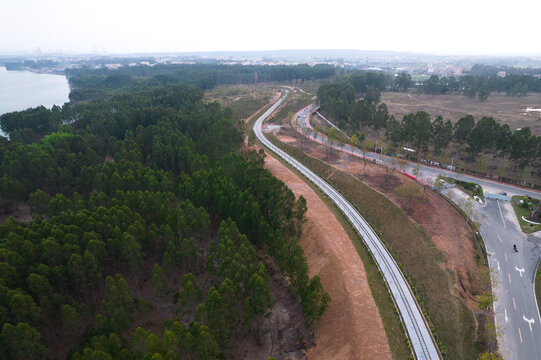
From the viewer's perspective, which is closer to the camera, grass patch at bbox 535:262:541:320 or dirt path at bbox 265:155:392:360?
dirt path at bbox 265:155:392:360

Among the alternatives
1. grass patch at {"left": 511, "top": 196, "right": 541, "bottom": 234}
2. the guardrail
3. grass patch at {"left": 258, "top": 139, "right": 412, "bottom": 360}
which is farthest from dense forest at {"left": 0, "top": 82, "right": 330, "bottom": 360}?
the guardrail

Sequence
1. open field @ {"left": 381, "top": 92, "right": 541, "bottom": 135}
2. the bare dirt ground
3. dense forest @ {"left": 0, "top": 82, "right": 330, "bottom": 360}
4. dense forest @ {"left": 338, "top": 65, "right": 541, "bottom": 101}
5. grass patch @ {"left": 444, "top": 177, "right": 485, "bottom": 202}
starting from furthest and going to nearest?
dense forest @ {"left": 338, "top": 65, "right": 541, "bottom": 101}, open field @ {"left": 381, "top": 92, "right": 541, "bottom": 135}, grass patch @ {"left": 444, "top": 177, "right": 485, "bottom": 202}, the bare dirt ground, dense forest @ {"left": 0, "top": 82, "right": 330, "bottom": 360}

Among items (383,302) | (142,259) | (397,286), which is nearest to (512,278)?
(397,286)

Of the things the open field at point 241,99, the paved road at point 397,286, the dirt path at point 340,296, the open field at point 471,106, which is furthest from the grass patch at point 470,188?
the open field at point 241,99

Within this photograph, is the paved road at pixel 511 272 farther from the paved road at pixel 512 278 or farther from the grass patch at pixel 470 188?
the grass patch at pixel 470 188

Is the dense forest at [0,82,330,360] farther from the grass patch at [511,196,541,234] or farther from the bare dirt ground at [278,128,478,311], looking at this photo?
the grass patch at [511,196,541,234]

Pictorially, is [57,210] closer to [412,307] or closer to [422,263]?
[412,307]
